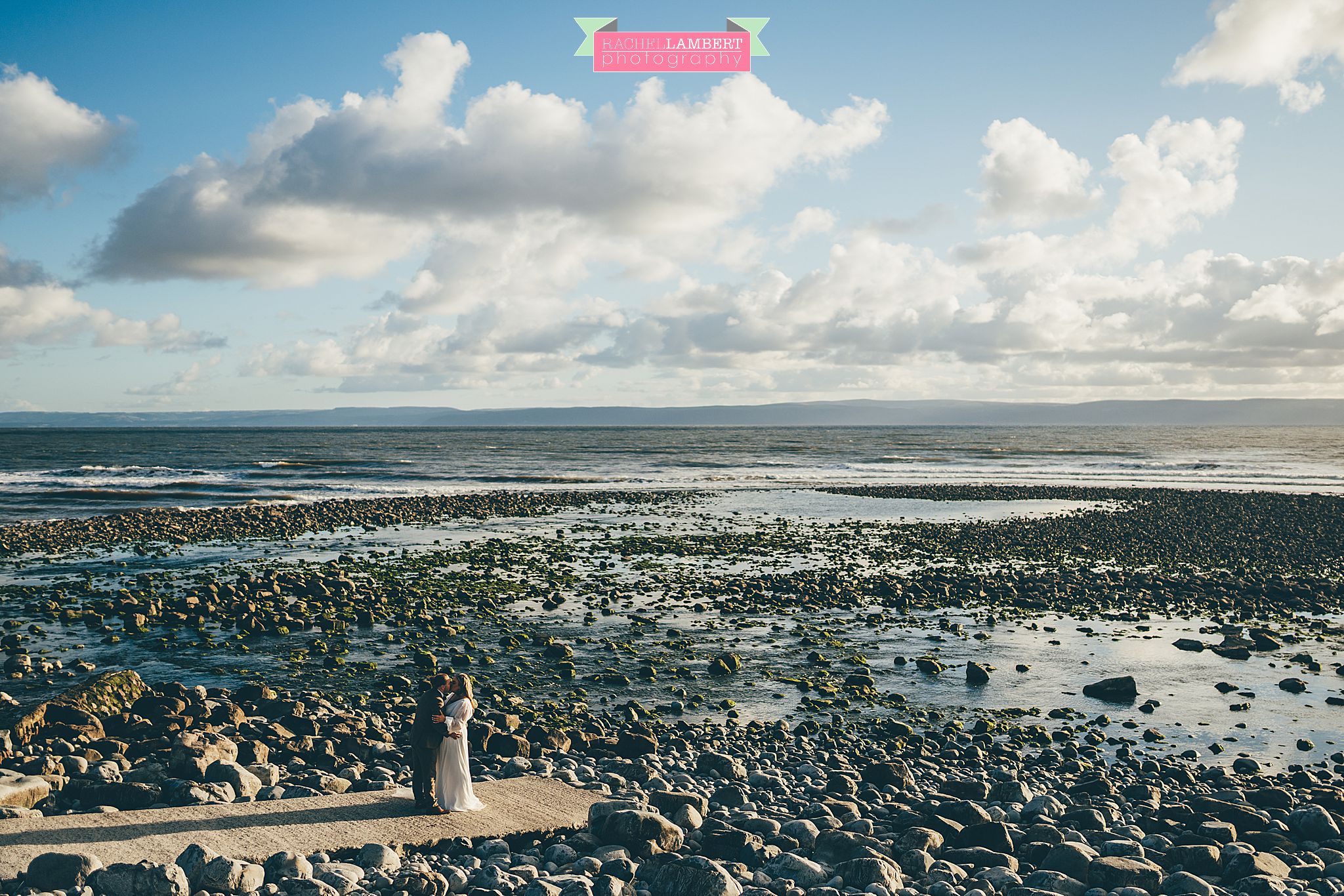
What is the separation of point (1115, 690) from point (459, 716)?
35.0ft

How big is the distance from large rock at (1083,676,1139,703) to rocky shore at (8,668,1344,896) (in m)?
1.35

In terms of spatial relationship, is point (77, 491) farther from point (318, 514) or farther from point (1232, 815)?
point (1232, 815)

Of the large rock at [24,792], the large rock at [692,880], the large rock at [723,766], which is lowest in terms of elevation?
the large rock at [723,766]

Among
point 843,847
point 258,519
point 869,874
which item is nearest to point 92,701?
point 843,847

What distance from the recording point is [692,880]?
7.86 metres

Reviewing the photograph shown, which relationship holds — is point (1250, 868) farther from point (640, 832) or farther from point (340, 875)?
point (340, 875)

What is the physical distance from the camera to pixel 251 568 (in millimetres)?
26953

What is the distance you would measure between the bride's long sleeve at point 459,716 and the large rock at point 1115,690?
10229 mm

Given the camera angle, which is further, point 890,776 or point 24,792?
point 890,776

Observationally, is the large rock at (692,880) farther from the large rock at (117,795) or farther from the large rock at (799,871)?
the large rock at (117,795)

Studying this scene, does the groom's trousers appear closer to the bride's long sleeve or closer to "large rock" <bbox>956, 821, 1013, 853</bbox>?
the bride's long sleeve

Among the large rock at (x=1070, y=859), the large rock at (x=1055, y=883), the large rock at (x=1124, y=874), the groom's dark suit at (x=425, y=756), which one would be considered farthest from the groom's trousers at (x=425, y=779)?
the large rock at (x=1124, y=874)

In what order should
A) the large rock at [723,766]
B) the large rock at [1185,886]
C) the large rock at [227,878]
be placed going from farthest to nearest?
the large rock at [723,766]
the large rock at [1185,886]
the large rock at [227,878]

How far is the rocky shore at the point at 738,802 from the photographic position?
26.0ft
